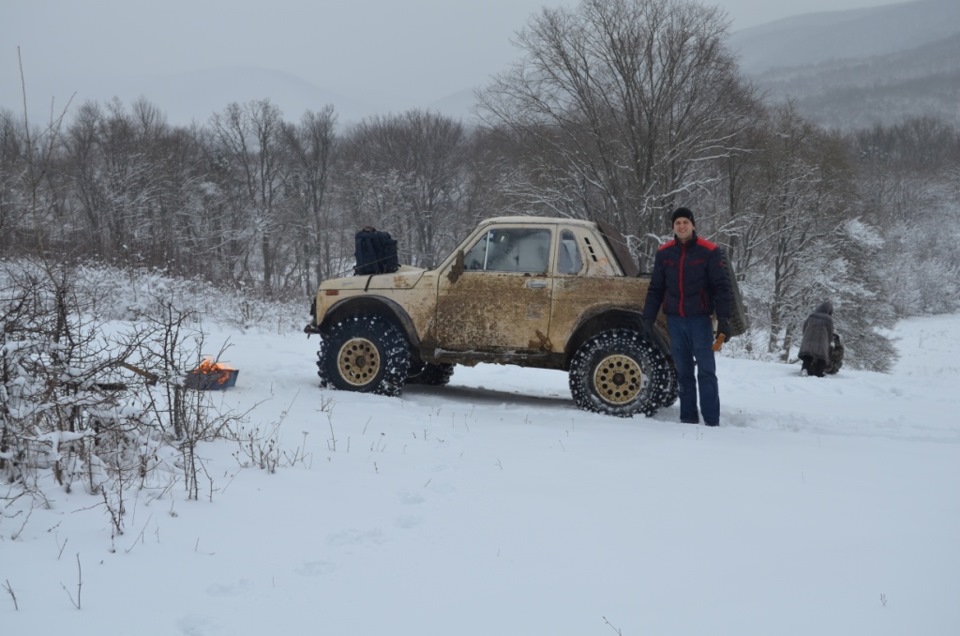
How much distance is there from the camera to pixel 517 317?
24.7 feet

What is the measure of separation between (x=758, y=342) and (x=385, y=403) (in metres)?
27.9

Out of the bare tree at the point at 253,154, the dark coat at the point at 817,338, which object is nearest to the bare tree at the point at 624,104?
Answer: the dark coat at the point at 817,338

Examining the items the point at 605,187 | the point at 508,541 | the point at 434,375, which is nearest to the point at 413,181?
the point at 605,187

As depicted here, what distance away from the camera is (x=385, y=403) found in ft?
24.0

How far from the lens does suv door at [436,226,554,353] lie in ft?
24.6

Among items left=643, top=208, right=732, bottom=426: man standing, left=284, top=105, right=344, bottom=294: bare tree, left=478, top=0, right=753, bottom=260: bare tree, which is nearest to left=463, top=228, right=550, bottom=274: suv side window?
left=643, top=208, right=732, bottom=426: man standing

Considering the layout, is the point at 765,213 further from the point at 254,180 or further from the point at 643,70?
the point at 254,180

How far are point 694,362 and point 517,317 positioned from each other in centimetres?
179

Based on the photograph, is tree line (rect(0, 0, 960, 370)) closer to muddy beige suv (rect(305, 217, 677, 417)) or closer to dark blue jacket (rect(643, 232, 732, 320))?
muddy beige suv (rect(305, 217, 677, 417))

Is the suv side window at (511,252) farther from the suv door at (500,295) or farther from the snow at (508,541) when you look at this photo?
the snow at (508,541)

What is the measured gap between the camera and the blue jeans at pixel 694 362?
6699 mm

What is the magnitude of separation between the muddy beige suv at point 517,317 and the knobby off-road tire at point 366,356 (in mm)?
11

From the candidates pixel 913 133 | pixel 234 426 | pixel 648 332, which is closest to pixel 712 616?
pixel 234 426

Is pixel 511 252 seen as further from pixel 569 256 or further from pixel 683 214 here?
pixel 683 214
